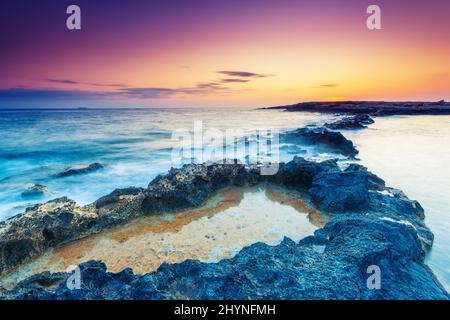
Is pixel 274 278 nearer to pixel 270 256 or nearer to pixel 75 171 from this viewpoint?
pixel 270 256

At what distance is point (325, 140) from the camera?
1567 cm

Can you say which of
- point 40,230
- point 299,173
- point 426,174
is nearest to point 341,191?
point 299,173

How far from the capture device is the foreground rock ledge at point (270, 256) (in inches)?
129

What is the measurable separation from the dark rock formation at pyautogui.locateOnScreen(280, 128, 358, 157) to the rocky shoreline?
281 inches

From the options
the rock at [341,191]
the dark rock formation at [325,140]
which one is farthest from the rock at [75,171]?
the dark rock formation at [325,140]

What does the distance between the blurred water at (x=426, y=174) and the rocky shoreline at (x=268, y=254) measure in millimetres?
315

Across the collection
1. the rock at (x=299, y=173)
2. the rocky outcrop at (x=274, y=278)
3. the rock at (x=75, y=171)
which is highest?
the rock at (x=299, y=173)

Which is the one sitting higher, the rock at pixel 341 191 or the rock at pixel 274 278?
the rock at pixel 341 191

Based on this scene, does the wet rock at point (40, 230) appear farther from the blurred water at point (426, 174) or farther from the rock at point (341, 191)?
the blurred water at point (426, 174)

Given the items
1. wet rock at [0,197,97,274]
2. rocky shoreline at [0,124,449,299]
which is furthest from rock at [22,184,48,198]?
wet rock at [0,197,97,274]

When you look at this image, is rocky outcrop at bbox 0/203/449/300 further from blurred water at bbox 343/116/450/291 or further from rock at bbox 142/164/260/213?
rock at bbox 142/164/260/213

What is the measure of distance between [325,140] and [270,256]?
13.0 meters

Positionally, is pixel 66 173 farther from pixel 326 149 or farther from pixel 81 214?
pixel 326 149

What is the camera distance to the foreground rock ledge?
3289 mm
